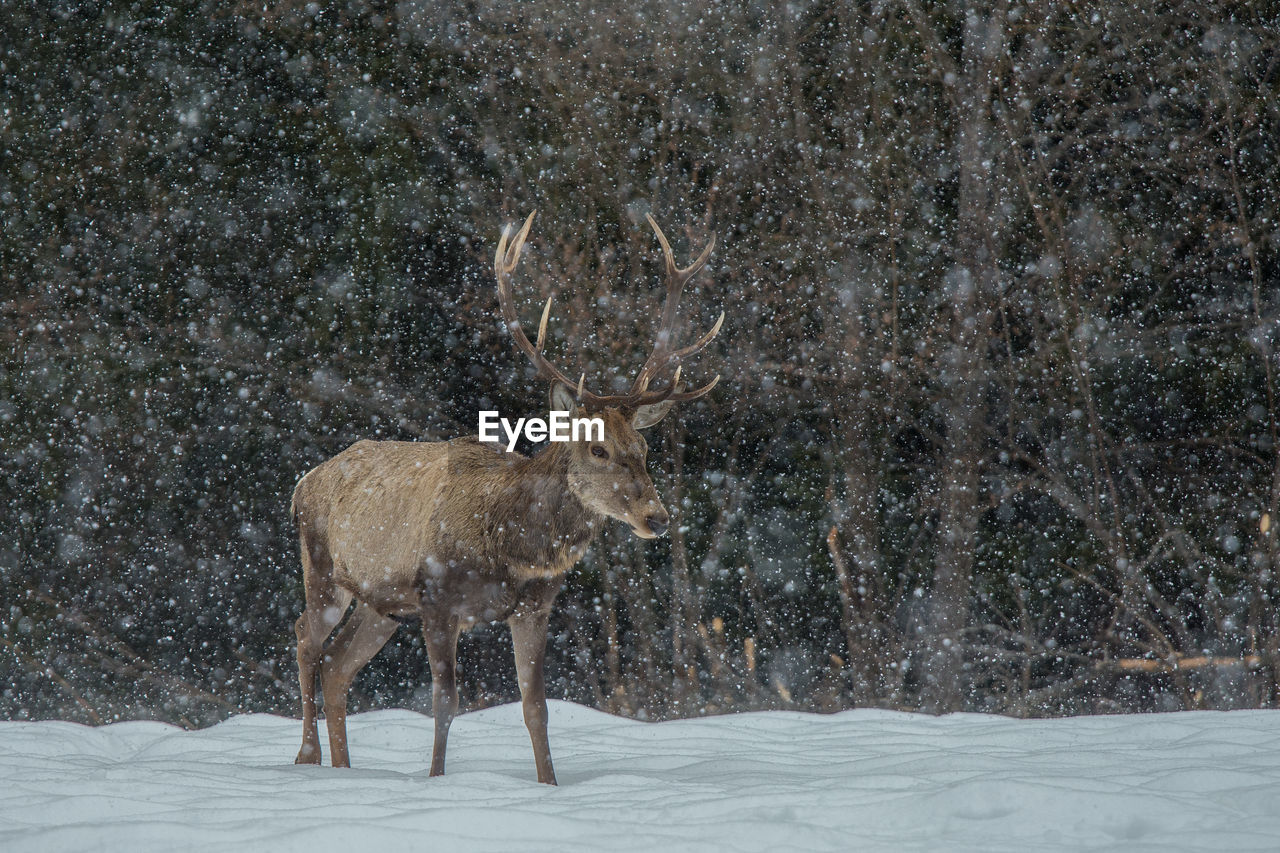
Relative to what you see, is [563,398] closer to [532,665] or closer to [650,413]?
[650,413]

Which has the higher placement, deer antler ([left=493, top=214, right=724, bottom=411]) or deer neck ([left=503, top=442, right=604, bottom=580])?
deer antler ([left=493, top=214, right=724, bottom=411])

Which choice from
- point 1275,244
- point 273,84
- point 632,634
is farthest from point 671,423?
point 1275,244

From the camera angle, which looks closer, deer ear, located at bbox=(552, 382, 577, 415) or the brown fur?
the brown fur

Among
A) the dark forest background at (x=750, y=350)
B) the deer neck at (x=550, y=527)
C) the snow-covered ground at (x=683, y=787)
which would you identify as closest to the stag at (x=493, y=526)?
the deer neck at (x=550, y=527)

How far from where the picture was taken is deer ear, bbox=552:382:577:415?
15.4 feet

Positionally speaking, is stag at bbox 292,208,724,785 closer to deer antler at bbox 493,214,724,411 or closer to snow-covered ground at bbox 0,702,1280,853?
deer antler at bbox 493,214,724,411

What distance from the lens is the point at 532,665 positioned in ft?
15.2

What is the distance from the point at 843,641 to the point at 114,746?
4006mm

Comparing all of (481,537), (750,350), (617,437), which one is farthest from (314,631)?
(750,350)

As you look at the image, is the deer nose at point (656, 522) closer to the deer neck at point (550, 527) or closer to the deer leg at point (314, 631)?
the deer neck at point (550, 527)

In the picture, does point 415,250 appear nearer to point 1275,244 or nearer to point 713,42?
point 713,42

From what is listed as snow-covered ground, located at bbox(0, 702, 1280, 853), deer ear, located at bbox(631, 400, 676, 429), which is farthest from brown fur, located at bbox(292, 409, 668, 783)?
snow-covered ground, located at bbox(0, 702, 1280, 853)

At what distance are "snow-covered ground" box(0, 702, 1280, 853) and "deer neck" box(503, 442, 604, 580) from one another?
823 mm

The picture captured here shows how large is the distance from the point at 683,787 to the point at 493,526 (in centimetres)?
126
